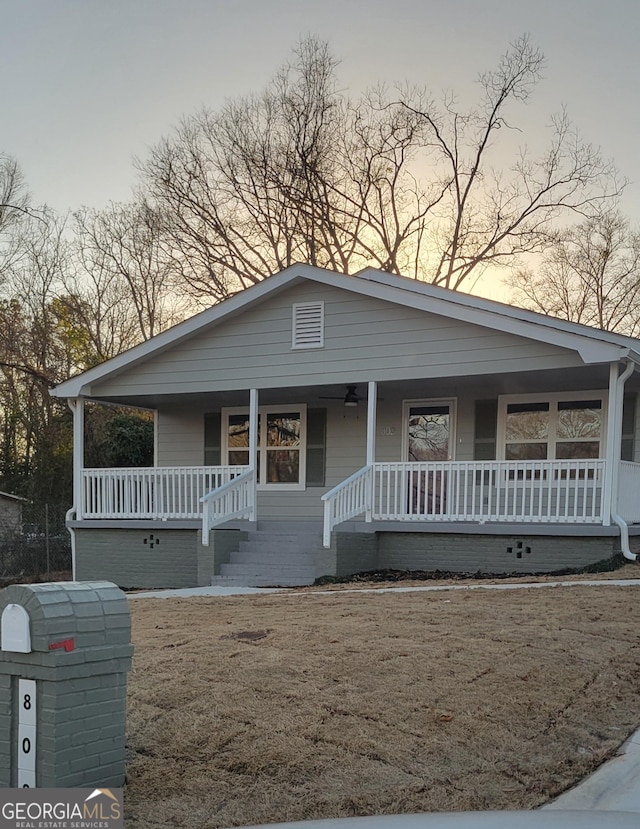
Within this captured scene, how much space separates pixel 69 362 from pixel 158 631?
23378mm

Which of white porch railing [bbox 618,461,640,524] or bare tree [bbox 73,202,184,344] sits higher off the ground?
bare tree [bbox 73,202,184,344]

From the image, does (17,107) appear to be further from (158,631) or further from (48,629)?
(48,629)

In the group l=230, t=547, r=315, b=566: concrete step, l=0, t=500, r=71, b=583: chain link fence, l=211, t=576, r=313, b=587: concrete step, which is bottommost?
l=0, t=500, r=71, b=583: chain link fence

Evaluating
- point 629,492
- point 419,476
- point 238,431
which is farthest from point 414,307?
point 238,431

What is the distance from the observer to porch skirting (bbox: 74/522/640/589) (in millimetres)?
11812

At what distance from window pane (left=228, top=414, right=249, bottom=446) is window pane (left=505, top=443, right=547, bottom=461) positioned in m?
5.29

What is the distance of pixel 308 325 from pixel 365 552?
393 centimetres

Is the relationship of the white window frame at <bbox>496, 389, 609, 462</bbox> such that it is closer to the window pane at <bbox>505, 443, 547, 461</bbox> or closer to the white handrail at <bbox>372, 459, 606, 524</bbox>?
the window pane at <bbox>505, 443, 547, 461</bbox>

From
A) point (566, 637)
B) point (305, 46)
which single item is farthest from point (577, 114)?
point (566, 637)

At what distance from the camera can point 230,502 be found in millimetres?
13578

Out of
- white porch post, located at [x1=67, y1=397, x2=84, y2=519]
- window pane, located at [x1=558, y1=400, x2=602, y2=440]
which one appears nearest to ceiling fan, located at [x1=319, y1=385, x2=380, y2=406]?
window pane, located at [x1=558, y1=400, x2=602, y2=440]

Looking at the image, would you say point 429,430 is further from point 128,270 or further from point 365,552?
point 128,270

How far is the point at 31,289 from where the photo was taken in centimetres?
2903

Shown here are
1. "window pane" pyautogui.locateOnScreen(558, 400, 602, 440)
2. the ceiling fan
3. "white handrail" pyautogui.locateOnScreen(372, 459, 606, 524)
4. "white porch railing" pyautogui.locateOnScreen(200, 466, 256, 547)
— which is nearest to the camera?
"white handrail" pyautogui.locateOnScreen(372, 459, 606, 524)
